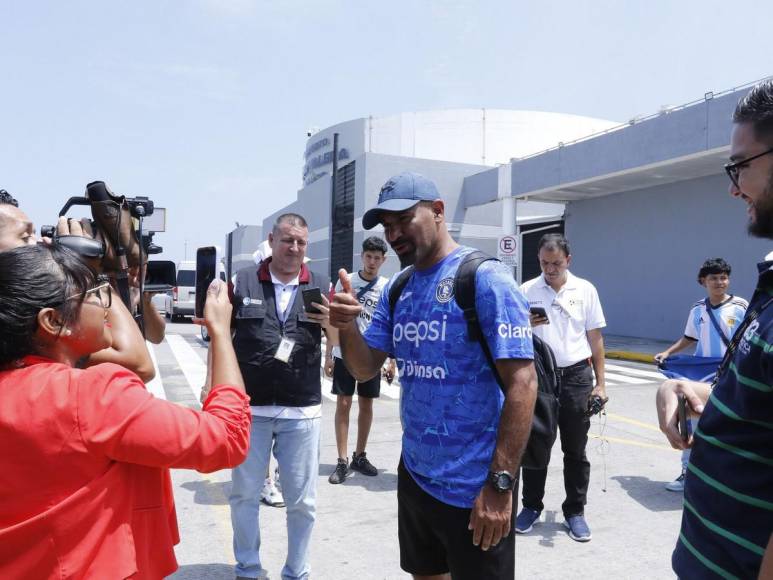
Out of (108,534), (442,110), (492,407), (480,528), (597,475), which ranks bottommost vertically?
(597,475)

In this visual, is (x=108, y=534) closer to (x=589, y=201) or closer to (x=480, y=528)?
(x=480, y=528)

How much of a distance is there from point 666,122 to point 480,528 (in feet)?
46.5

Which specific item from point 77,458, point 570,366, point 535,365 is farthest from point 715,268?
point 77,458

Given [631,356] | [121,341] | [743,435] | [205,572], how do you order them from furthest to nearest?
[631,356], [205,572], [121,341], [743,435]

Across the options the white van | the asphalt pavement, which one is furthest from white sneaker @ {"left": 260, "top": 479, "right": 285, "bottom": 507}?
the white van

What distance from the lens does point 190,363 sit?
12.9 metres

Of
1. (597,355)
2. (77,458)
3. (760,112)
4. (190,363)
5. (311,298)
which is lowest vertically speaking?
(190,363)

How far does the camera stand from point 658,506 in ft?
15.3

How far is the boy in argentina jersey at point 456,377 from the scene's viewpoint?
7.11 feet

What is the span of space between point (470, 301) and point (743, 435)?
3.40 ft

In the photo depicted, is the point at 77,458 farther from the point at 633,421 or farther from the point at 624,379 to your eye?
the point at 624,379

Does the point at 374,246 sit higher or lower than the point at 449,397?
higher

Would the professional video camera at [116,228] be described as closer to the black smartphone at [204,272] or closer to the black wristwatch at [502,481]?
the black smartphone at [204,272]

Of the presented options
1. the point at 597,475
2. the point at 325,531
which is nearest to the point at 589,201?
the point at 597,475
